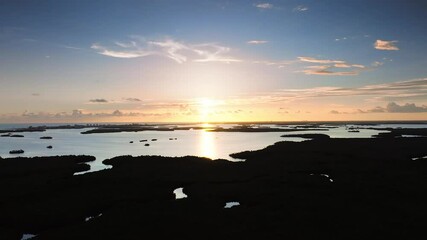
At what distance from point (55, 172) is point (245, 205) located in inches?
1166

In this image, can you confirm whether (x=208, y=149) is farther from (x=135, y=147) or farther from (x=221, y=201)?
(x=221, y=201)

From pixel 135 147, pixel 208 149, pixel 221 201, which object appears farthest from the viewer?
pixel 135 147

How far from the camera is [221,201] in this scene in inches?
1186

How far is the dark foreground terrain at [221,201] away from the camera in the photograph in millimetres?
22234

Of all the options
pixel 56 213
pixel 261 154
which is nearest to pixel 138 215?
pixel 56 213

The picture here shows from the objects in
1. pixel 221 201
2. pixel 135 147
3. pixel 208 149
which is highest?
pixel 135 147

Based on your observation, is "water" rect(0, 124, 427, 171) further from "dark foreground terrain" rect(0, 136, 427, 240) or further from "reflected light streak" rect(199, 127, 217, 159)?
"dark foreground terrain" rect(0, 136, 427, 240)

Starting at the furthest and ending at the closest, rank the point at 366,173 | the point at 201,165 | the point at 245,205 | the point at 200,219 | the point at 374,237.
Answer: the point at 201,165, the point at 366,173, the point at 245,205, the point at 200,219, the point at 374,237

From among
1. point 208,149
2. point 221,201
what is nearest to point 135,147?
point 208,149

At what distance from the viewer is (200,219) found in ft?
81.0

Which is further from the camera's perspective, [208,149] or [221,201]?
[208,149]

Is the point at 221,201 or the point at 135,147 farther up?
the point at 135,147

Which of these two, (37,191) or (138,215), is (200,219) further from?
(37,191)

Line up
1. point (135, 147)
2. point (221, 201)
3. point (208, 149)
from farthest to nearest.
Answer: point (135, 147) → point (208, 149) → point (221, 201)
